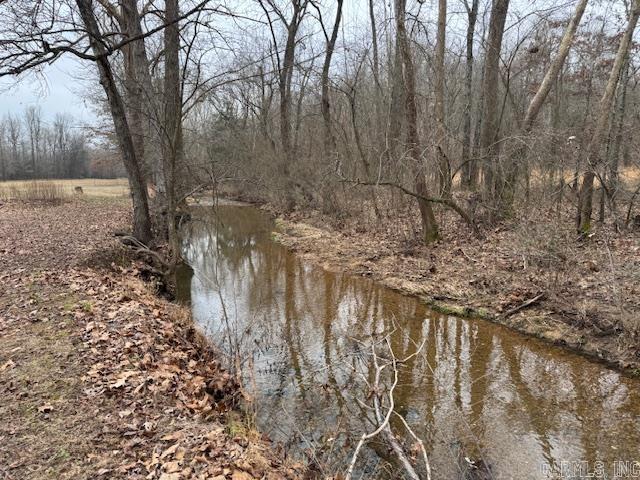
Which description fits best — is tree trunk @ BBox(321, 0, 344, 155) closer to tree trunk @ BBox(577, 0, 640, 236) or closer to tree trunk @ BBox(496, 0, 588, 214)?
tree trunk @ BBox(496, 0, 588, 214)

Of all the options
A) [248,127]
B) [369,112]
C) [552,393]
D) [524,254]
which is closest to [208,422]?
[552,393]

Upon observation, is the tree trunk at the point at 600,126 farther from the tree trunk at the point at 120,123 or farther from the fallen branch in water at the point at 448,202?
the tree trunk at the point at 120,123

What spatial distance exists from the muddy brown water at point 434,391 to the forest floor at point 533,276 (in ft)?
1.56

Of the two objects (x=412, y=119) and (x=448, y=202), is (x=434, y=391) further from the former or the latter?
(x=412, y=119)

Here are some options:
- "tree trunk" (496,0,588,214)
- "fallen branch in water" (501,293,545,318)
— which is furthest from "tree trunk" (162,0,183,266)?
"tree trunk" (496,0,588,214)

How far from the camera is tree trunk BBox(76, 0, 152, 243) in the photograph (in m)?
8.89

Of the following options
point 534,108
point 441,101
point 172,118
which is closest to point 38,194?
point 172,118

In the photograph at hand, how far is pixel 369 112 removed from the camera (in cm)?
1892

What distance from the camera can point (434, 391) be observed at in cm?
588

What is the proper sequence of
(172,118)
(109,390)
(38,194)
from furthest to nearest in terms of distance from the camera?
(38,194) < (172,118) < (109,390)

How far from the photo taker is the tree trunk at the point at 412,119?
11180mm

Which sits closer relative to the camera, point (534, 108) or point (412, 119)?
point (534, 108)

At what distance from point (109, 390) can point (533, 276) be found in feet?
25.5

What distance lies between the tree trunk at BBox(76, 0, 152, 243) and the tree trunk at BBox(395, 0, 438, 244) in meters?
6.76
